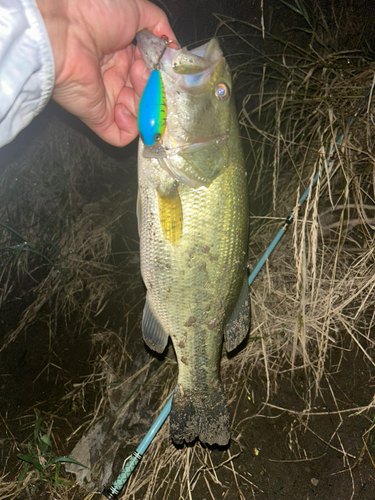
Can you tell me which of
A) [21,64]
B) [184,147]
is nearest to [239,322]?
[184,147]

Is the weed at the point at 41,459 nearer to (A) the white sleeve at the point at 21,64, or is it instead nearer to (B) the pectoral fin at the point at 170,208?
(B) the pectoral fin at the point at 170,208

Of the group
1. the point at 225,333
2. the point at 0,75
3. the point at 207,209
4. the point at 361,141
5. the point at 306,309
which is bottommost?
the point at 306,309

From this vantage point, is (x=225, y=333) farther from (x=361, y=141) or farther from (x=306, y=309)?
(x=361, y=141)

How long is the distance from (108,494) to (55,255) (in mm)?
2123

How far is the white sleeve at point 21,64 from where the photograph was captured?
1416 millimetres

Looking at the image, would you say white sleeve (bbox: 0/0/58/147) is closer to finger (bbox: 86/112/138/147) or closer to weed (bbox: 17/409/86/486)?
finger (bbox: 86/112/138/147)

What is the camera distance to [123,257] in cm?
336

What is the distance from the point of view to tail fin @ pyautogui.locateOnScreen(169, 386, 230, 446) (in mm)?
2070

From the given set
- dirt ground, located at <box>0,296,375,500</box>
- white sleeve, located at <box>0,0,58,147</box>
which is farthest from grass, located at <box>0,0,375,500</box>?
white sleeve, located at <box>0,0,58,147</box>

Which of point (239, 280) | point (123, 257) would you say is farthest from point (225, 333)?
point (123, 257)

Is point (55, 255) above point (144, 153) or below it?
below

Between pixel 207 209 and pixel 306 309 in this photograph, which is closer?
pixel 207 209

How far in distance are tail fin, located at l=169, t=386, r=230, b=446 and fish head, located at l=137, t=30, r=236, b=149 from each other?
1.58 m

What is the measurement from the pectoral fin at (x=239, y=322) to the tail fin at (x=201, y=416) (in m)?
0.36
